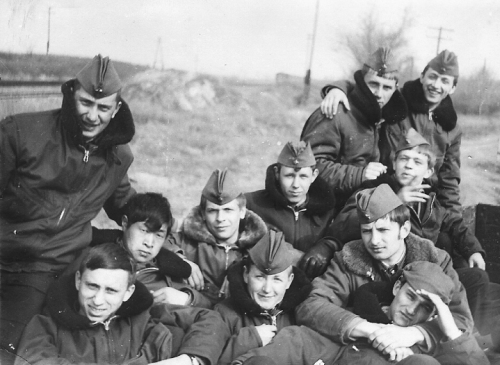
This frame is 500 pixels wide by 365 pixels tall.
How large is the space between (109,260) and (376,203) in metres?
1.39

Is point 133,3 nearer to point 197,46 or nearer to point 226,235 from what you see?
point 197,46

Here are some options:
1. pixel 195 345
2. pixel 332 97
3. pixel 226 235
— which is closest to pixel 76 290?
pixel 195 345

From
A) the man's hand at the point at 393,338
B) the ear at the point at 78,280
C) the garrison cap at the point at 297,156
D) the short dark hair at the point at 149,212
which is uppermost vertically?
the garrison cap at the point at 297,156

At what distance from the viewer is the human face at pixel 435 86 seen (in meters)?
4.75

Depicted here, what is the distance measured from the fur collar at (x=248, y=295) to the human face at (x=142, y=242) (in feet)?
1.39

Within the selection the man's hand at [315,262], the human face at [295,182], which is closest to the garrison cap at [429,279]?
the man's hand at [315,262]

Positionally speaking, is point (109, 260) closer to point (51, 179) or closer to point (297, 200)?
point (51, 179)

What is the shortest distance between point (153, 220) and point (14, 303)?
846 millimetres

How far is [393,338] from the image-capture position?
12.4 ft

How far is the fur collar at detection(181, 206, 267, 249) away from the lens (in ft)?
14.2

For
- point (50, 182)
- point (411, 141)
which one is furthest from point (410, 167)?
point (50, 182)

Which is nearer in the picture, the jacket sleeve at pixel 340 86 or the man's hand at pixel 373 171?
the man's hand at pixel 373 171

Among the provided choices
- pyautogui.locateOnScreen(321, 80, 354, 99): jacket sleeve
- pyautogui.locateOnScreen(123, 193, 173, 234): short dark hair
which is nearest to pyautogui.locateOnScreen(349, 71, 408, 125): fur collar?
pyautogui.locateOnScreen(321, 80, 354, 99): jacket sleeve

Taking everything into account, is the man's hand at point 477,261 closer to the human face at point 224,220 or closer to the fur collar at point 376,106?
the fur collar at point 376,106
